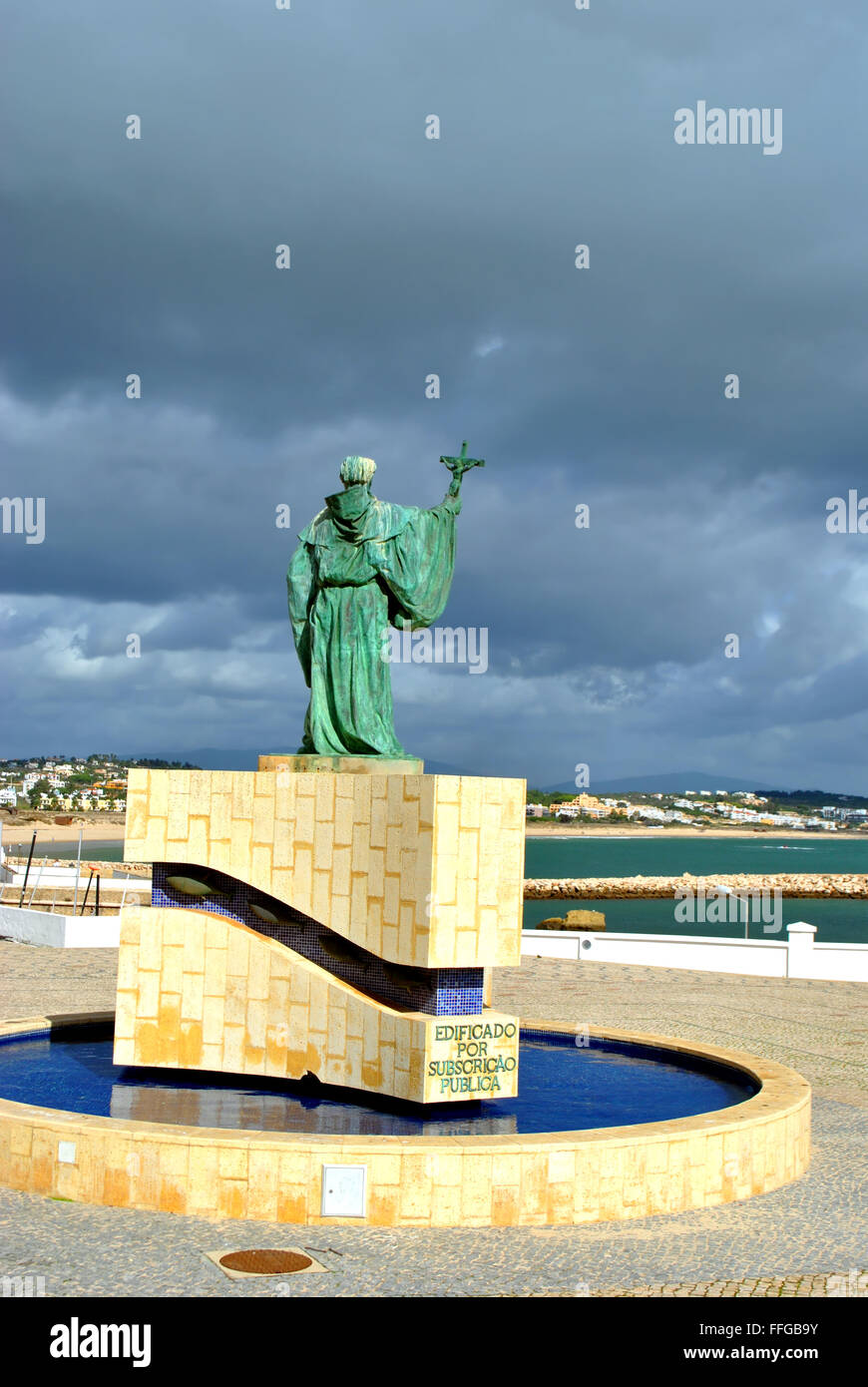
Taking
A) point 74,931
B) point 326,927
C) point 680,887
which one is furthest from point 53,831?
point 326,927

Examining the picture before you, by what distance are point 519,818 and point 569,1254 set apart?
3.47m

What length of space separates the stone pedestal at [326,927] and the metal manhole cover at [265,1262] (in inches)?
96.0

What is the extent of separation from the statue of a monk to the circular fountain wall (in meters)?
3.31

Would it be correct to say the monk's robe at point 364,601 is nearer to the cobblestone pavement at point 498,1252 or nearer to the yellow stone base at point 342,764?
the yellow stone base at point 342,764

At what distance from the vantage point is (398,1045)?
10.0 m

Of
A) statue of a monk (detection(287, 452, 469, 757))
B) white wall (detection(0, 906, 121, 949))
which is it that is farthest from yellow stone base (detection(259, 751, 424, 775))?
white wall (detection(0, 906, 121, 949))

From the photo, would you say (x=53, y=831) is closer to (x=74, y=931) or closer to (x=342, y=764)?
(x=74, y=931)

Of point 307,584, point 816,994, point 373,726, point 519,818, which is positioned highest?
point 307,584

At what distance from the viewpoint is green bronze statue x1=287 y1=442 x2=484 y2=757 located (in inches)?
470

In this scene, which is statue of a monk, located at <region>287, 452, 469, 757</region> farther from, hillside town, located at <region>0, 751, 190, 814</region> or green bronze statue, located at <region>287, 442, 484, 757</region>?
hillside town, located at <region>0, 751, 190, 814</region>

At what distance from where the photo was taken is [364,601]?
39.9 ft

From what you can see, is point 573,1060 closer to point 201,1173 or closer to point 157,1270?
point 201,1173
